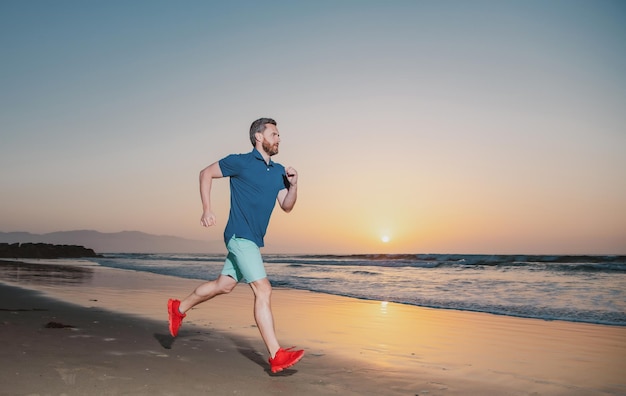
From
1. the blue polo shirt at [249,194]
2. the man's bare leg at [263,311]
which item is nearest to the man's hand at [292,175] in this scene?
the blue polo shirt at [249,194]

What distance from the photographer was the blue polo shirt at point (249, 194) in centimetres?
403

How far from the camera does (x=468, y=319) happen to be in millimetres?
7668

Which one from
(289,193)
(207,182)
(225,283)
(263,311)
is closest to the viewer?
(263,311)

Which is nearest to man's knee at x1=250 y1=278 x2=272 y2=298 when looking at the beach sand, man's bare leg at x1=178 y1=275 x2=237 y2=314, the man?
the man

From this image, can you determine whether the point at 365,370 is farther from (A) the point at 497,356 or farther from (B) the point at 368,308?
(B) the point at 368,308

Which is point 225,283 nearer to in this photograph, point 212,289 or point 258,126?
point 212,289

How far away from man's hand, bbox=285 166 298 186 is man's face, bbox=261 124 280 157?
0.66 feet

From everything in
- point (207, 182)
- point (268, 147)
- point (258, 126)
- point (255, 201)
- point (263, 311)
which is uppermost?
point (258, 126)

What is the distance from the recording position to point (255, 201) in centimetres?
404

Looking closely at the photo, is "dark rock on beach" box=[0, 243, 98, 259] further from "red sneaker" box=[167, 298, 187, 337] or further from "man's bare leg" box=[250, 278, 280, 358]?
"man's bare leg" box=[250, 278, 280, 358]

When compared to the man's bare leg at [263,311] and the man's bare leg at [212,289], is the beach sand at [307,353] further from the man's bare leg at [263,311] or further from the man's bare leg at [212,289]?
the man's bare leg at [212,289]

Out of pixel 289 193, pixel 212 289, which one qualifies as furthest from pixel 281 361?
pixel 289 193

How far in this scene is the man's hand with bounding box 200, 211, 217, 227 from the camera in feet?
13.0

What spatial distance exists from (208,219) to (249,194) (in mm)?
375
